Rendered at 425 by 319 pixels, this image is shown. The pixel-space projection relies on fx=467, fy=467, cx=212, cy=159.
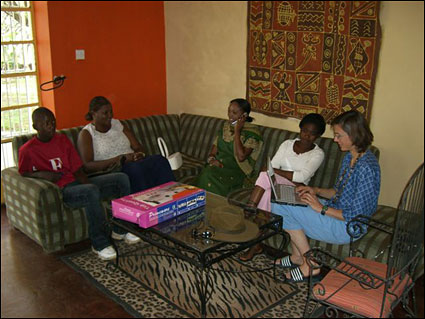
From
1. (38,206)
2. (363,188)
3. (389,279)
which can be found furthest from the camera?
(38,206)

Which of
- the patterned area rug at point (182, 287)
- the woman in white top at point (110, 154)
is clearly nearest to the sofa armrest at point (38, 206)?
the patterned area rug at point (182, 287)

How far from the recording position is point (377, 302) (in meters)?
2.12

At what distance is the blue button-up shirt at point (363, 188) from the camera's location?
8.66 feet

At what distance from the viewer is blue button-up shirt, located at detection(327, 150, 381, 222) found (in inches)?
104

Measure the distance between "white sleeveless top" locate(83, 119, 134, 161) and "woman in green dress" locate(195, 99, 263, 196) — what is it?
0.70 m

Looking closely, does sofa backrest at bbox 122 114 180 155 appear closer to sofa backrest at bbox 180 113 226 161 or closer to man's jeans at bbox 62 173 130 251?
sofa backrest at bbox 180 113 226 161

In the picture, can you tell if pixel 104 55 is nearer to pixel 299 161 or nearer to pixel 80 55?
pixel 80 55

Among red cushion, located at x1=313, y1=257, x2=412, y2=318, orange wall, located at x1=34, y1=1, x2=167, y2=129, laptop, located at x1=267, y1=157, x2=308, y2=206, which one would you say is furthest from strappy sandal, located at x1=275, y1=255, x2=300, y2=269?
orange wall, located at x1=34, y1=1, x2=167, y2=129

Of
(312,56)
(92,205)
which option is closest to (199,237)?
(92,205)

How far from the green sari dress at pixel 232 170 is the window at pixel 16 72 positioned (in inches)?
75.5

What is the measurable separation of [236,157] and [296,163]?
53cm

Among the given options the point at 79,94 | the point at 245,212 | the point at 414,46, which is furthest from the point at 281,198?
the point at 79,94

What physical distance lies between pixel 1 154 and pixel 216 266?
2.42 meters

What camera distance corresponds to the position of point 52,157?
3475mm
